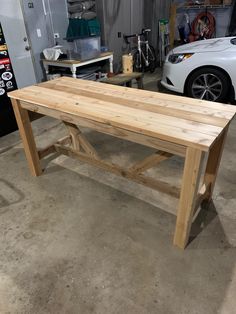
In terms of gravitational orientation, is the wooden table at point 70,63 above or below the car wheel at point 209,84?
above

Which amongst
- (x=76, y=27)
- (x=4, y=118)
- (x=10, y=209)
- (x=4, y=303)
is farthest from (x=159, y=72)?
(x=4, y=303)

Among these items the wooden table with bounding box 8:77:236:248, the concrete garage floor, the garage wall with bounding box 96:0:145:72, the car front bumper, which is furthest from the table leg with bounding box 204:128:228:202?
the garage wall with bounding box 96:0:145:72

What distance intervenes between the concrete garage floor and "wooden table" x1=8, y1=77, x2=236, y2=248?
20 cm

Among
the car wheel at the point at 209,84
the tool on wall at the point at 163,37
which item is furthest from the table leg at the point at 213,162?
the tool on wall at the point at 163,37

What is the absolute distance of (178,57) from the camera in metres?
3.63

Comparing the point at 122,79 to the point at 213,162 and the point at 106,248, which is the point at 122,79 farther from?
the point at 106,248

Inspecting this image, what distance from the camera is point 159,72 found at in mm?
5910

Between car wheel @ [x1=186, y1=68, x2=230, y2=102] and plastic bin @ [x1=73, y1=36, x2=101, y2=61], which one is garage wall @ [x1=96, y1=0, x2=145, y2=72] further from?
car wheel @ [x1=186, y1=68, x2=230, y2=102]

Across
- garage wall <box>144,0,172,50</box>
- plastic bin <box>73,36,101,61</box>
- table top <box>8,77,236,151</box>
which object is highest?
garage wall <box>144,0,172,50</box>

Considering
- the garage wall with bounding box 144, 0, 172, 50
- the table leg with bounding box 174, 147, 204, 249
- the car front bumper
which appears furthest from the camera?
the garage wall with bounding box 144, 0, 172, 50

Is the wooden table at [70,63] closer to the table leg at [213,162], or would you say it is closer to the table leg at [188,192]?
the table leg at [213,162]

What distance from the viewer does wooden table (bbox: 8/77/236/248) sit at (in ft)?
4.06

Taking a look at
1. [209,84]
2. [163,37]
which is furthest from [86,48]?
[163,37]

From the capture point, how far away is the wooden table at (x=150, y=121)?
1.24m
